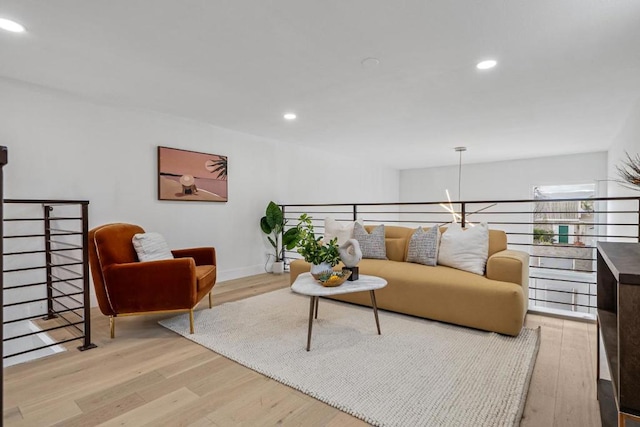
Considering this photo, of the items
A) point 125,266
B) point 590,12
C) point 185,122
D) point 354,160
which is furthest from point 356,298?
point 354,160

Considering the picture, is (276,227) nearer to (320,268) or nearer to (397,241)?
(397,241)

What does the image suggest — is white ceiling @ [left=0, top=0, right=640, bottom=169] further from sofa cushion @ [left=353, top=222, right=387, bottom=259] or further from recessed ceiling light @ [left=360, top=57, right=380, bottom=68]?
sofa cushion @ [left=353, top=222, right=387, bottom=259]

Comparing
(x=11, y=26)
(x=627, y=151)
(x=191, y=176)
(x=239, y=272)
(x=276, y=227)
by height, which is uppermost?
(x=11, y=26)

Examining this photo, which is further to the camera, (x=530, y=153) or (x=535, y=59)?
(x=530, y=153)

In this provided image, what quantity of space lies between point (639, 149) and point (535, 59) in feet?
5.69

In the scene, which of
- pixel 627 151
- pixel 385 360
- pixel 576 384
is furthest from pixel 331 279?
pixel 627 151

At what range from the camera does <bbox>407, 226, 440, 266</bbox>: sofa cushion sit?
320 cm

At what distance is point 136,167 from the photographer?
3.64 metres

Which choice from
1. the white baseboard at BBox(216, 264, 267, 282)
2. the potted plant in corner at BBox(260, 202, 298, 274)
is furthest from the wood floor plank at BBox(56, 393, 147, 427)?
the potted plant in corner at BBox(260, 202, 298, 274)

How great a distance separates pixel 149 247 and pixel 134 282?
0.38 m

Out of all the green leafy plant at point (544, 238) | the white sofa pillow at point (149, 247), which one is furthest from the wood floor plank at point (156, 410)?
the green leafy plant at point (544, 238)

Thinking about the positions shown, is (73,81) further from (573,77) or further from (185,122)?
(573,77)

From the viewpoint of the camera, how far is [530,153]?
20.2 feet

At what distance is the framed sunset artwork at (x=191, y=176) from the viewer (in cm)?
386
